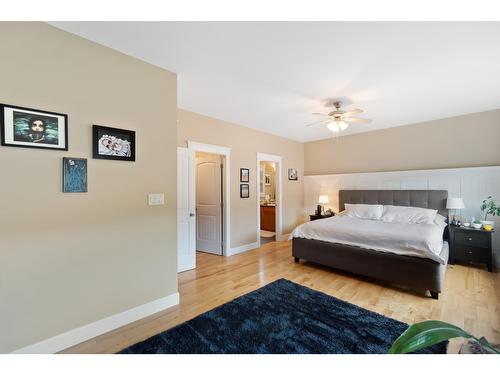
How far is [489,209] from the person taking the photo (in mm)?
3660

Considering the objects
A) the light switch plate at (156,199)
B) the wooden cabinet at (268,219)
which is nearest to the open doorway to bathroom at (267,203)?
the wooden cabinet at (268,219)

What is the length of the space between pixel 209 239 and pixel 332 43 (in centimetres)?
382

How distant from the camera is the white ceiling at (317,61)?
1863mm

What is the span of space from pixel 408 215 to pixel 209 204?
3.64 metres

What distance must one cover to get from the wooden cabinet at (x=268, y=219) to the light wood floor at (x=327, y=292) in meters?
2.64

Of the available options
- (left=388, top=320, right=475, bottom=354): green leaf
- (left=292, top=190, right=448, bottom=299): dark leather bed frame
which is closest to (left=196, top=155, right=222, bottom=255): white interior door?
(left=292, top=190, right=448, bottom=299): dark leather bed frame

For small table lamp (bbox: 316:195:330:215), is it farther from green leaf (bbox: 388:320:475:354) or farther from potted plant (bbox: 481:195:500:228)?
green leaf (bbox: 388:320:475:354)

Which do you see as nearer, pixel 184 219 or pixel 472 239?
pixel 472 239

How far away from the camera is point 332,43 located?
2.03m

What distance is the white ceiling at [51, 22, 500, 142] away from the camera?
1863mm

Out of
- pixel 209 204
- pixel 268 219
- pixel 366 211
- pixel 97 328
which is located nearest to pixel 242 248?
pixel 209 204

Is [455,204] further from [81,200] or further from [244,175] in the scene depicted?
[81,200]

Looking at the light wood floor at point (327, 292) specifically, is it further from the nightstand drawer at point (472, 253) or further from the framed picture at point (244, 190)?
the framed picture at point (244, 190)

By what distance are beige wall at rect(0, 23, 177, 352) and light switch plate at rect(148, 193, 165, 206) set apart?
0.05 metres
